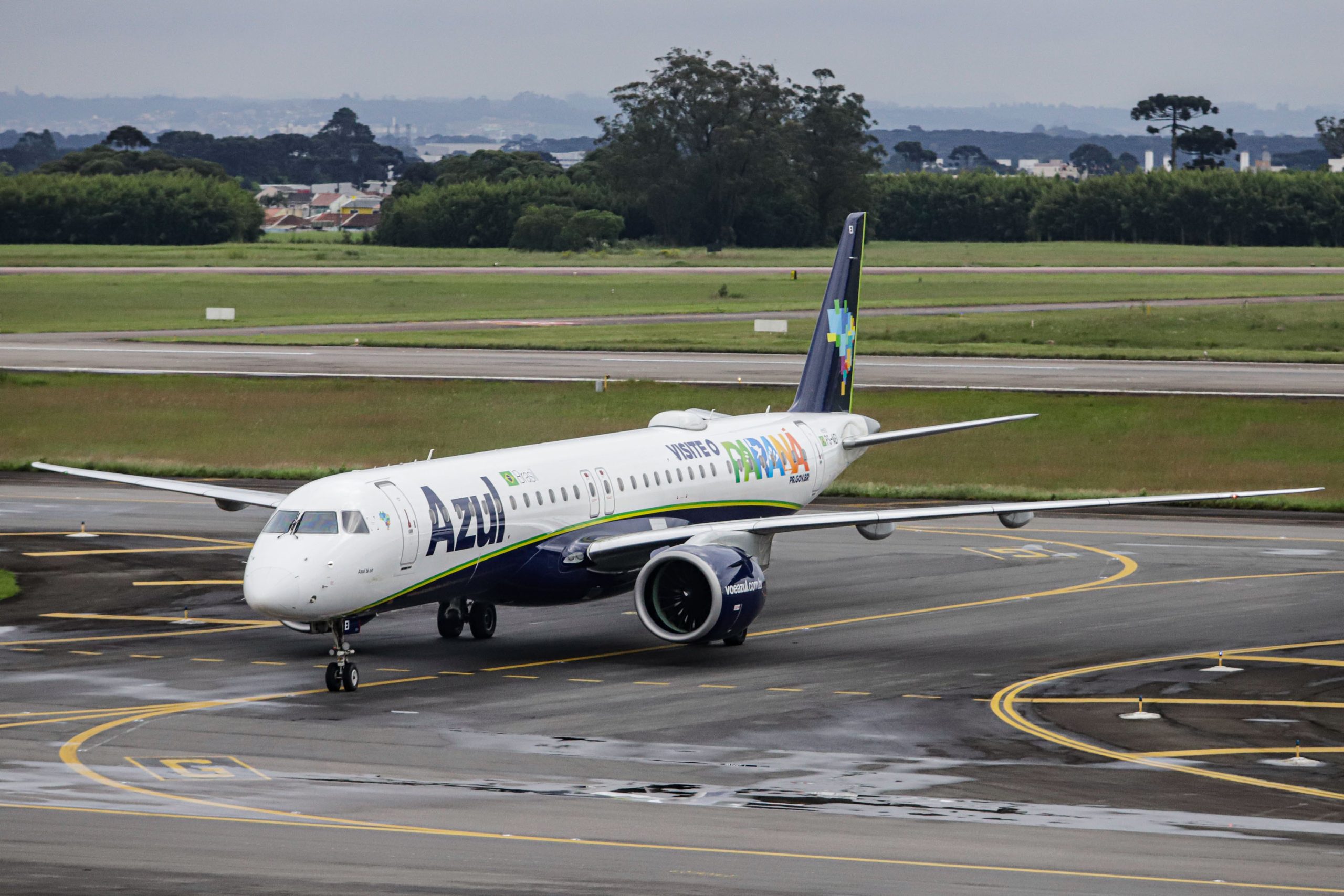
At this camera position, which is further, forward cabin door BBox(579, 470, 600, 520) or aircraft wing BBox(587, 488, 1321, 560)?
forward cabin door BBox(579, 470, 600, 520)

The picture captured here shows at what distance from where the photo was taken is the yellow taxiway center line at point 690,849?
2075cm

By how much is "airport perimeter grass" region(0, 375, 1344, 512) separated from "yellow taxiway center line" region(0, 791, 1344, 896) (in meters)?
37.1

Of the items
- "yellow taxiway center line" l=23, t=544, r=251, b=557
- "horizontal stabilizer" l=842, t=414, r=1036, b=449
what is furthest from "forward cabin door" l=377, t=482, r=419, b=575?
"yellow taxiway center line" l=23, t=544, r=251, b=557

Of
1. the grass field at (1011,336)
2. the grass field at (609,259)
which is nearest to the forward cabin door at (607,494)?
the grass field at (1011,336)

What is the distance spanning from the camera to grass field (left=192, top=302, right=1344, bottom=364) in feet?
324

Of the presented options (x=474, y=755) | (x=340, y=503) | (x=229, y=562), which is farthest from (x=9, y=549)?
(x=474, y=755)

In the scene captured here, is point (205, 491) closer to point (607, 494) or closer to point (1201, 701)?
point (607, 494)

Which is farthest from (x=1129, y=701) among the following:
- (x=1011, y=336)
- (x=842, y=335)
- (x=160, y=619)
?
(x=1011, y=336)

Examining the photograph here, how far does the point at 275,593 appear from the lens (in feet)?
103

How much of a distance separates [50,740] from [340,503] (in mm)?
6725

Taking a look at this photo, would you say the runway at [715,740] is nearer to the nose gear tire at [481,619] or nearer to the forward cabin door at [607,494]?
the nose gear tire at [481,619]

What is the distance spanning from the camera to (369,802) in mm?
24781

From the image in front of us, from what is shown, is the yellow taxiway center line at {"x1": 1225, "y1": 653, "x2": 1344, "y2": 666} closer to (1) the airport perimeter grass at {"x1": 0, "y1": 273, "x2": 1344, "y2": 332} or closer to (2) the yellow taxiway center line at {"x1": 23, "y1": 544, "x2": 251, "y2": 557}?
(2) the yellow taxiway center line at {"x1": 23, "y1": 544, "x2": 251, "y2": 557}

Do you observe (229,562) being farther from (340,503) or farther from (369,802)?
(369,802)
